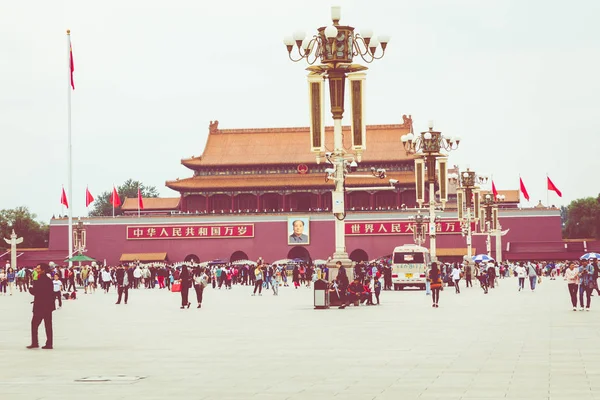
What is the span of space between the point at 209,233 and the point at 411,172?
50.8 feet

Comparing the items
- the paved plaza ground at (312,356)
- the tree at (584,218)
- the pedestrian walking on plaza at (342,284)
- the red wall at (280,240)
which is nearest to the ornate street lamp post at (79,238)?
the red wall at (280,240)

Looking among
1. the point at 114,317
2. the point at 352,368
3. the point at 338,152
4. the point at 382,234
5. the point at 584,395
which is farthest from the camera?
the point at 382,234

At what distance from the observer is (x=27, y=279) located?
50.7m

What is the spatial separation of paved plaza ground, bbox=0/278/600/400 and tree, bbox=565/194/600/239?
283ft

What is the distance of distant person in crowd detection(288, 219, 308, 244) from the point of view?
81.7 meters

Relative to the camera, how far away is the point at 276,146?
8575 centimetres

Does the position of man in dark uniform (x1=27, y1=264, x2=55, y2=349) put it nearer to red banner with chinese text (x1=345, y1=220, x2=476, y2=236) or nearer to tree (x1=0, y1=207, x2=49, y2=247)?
red banner with chinese text (x1=345, y1=220, x2=476, y2=236)

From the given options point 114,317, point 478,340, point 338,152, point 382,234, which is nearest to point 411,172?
point 382,234

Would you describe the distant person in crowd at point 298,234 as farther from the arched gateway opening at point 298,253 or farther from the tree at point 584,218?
the tree at point 584,218

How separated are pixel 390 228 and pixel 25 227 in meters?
40.4

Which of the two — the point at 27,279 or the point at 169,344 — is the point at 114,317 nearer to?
the point at 169,344

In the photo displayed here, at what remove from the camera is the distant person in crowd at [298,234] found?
3216 inches

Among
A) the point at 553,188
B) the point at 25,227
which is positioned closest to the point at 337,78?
the point at 553,188

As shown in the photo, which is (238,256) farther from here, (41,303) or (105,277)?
(41,303)
